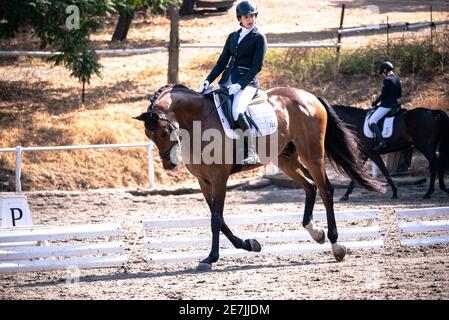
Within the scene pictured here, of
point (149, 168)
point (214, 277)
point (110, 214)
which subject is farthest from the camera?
point (149, 168)

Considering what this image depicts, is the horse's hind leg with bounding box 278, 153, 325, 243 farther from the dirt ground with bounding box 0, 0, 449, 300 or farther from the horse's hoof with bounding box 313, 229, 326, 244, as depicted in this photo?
the dirt ground with bounding box 0, 0, 449, 300

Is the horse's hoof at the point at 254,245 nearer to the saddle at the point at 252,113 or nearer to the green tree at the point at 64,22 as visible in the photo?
the saddle at the point at 252,113

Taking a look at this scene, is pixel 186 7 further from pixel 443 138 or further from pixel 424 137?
pixel 443 138

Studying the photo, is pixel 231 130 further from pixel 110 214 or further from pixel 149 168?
pixel 149 168

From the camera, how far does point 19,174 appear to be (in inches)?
534

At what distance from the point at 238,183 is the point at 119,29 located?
8.63 metres

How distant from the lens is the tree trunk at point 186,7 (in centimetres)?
2572

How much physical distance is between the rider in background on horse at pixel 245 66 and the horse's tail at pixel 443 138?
6.00 m

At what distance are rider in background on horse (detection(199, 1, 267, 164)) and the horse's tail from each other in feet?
19.7

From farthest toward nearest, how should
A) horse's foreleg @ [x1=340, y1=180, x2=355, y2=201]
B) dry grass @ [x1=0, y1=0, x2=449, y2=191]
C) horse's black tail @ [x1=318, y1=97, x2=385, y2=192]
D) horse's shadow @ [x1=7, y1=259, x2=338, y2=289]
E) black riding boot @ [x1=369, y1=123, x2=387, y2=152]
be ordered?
dry grass @ [x1=0, y1=0, x2=449, y2=191] → black riding boot @ [x1=369, y1=123, x2=387, y2=152] → horse's foreleg @ [x1=340, y1=180, x2=355, y2=201] → horse's black tail @ [x1=318, y1=97, x2=385, y2=192] → horse's shadow @ [x1=7, y1=259, x2=338, y2=289]

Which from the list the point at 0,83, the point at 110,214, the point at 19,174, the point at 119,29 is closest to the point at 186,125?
the point at 110,214

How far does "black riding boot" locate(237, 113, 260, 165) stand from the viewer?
335 inches

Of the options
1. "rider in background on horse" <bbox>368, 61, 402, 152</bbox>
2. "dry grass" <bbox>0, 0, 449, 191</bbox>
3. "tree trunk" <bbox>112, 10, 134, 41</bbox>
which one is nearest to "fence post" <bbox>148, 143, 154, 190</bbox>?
"dry grass" <bbox>0, 0, 449, 191</bbox>

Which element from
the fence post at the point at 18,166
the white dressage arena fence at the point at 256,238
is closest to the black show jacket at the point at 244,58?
the white dressage arena fence at the point at 256,238
